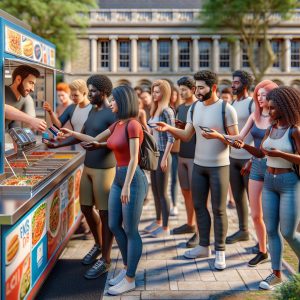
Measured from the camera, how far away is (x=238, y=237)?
6590 millimetres

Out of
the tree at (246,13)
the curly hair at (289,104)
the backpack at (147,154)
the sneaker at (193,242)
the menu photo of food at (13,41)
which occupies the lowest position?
the sneaker at (193,242)

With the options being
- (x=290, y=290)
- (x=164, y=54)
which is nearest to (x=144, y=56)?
(x=164, y=54)

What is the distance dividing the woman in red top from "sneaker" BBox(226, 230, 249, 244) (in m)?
2.14

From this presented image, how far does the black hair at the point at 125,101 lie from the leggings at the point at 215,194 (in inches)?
53.0

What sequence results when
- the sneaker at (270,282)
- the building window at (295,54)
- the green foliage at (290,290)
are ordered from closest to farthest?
the green foliage at (290,290) → the sneaker at (270,282) → the building window at (295,54)

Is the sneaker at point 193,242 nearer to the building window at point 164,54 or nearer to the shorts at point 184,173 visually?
the shorts at point 184,173

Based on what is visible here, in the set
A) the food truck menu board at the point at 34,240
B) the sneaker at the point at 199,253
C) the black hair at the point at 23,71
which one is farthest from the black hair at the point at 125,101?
the sneaker at the point at 199,253

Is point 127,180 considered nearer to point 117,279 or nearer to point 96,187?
point 96,187

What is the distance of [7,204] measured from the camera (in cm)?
392

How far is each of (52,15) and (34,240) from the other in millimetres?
29483

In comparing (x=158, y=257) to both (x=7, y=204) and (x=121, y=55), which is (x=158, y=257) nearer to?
(x=7, y=204)

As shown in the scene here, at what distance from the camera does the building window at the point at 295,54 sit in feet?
153

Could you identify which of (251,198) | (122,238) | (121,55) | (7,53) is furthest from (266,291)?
(121,55)

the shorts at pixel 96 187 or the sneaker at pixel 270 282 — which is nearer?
the sneaker at pixel 270 282
